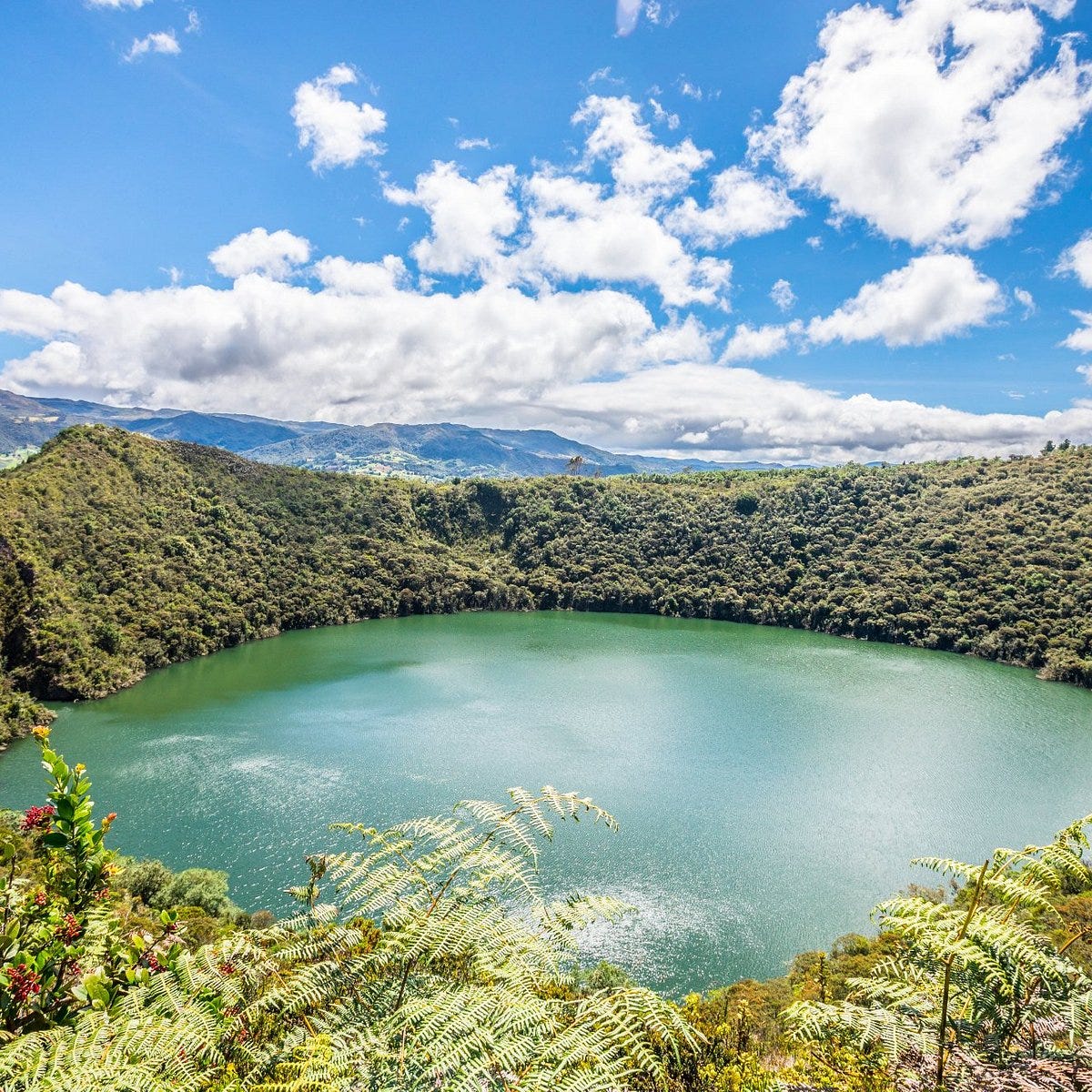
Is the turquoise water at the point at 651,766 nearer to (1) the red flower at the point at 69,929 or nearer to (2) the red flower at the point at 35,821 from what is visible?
(1) the red flower at the point at 69,929

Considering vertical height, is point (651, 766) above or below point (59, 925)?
below

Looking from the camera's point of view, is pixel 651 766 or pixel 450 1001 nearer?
pixel 450 1001

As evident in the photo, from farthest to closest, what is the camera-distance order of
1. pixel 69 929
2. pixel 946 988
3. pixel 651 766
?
pixel 651 766, pixel 69 929, pixel 946 988

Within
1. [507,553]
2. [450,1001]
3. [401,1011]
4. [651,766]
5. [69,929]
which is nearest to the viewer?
[69,929]

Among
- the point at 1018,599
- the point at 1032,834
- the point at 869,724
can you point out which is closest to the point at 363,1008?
the point at 1032,834

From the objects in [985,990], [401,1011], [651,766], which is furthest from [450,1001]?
[651,766]

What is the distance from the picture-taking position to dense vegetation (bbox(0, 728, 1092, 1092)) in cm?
285

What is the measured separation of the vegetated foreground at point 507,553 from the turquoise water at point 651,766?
20.9ft

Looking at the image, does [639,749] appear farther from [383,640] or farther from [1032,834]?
[383,640]

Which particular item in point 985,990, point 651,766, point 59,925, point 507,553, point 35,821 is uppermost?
point 35,821

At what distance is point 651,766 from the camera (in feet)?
124

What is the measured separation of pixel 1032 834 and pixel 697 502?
76.9 m

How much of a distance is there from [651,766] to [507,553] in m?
68.3

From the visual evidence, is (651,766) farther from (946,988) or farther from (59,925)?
(59,925)
